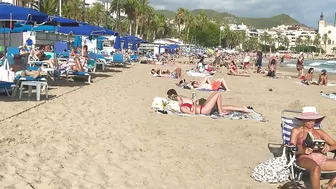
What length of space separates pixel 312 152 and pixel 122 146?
2.58m

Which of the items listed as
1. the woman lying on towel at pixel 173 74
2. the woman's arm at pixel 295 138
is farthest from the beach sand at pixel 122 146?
the woman lying on towel at pixel 173 74

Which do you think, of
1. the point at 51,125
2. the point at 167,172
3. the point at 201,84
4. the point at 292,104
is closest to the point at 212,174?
the point at 167,172

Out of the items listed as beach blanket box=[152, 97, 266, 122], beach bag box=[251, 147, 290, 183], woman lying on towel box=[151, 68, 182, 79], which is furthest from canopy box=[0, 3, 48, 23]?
woman lying on towel box=[151, 68, 182, 79]

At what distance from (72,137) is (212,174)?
2213 millimetres

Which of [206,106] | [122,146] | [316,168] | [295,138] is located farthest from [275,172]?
[206,106]

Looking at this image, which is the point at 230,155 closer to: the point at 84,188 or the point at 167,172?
the point at 167,172

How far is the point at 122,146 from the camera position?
5891 mm

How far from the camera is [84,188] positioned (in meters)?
4.08

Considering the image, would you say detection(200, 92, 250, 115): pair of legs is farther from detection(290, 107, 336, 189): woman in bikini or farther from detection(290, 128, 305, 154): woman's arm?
detection(290, 128, 305, 154): woman's arm

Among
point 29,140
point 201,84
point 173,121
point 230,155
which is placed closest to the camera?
point 29,140

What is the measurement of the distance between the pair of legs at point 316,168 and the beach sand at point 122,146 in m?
0.49

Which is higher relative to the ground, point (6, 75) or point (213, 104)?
point (6, 75)

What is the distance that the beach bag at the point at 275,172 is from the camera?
485cm

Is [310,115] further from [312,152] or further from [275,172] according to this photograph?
[275,172]
